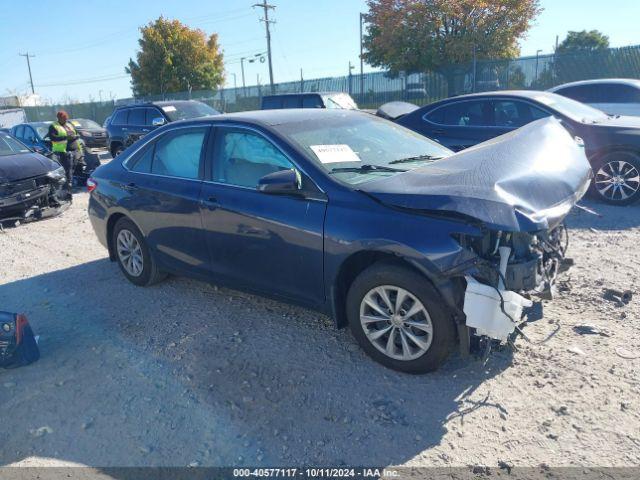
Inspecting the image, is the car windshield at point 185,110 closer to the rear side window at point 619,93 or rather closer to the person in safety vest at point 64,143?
the person in safety vest at point 64,143

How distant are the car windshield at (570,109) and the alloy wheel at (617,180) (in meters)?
0.79

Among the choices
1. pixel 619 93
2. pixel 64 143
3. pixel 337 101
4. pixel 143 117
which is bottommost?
pixel 64 143

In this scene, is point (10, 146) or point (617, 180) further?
point (10, 146)

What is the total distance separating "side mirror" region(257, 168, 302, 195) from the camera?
136 inches

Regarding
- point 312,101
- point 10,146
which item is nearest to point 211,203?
point 10,146

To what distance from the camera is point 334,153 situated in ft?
12.5

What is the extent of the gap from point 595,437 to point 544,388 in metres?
0.45

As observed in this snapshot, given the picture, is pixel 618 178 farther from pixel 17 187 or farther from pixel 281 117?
pixel 17 187

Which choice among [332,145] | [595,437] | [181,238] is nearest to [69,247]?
[181,238]

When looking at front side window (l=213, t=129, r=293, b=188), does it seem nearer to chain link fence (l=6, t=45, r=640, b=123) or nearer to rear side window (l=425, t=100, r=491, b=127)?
rear side window (l=425, t=100, r=491, b=127)

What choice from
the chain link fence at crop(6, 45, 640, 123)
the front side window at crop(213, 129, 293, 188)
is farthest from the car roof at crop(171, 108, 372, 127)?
the chain link fence at crop(6, 45, 640, 123)

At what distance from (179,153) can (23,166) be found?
16.8 ft

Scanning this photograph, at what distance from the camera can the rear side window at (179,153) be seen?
174 inches

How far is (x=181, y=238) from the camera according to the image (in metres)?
4.52
